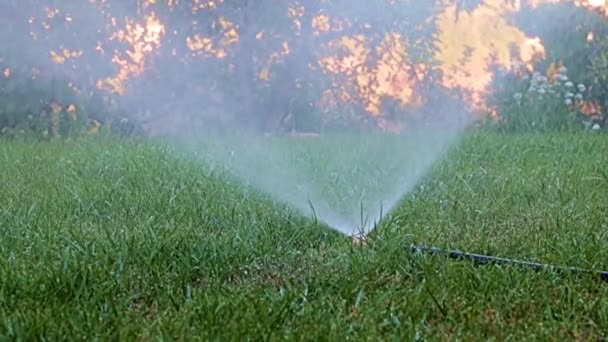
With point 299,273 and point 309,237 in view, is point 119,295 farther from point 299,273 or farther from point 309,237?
point 309,237

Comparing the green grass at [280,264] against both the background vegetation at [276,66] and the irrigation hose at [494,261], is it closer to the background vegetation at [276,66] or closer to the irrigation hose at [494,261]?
the irrigation hose at [494,261]

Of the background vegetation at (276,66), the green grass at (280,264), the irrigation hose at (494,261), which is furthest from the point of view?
the background vegetation at (276,66)

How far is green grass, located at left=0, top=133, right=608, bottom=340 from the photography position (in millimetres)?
1709

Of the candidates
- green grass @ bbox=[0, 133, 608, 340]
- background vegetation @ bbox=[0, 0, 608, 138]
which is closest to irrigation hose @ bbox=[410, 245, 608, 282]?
green grass @ bbox=[0, 133, 608, 340]

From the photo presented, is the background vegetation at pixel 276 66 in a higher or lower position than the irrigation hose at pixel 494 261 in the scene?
lower

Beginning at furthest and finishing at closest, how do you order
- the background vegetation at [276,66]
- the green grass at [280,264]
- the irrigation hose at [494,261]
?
the background vegetation at [276,66], the irrigation hose at [494,261], the green grass at [280,264]

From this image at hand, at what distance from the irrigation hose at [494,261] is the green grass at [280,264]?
0.13ft

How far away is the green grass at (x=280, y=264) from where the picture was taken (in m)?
1.71

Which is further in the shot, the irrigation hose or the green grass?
the irrigation hose

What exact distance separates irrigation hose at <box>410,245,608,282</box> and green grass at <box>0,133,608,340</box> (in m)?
0.04

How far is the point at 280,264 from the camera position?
2170 mm

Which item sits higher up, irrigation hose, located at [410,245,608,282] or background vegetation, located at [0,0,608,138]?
irrigation hose, located at [410,245,608,282]

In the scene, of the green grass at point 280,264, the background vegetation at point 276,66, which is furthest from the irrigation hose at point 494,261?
the background vegetation at point 276,66

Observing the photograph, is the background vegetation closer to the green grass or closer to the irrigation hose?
the green grass
